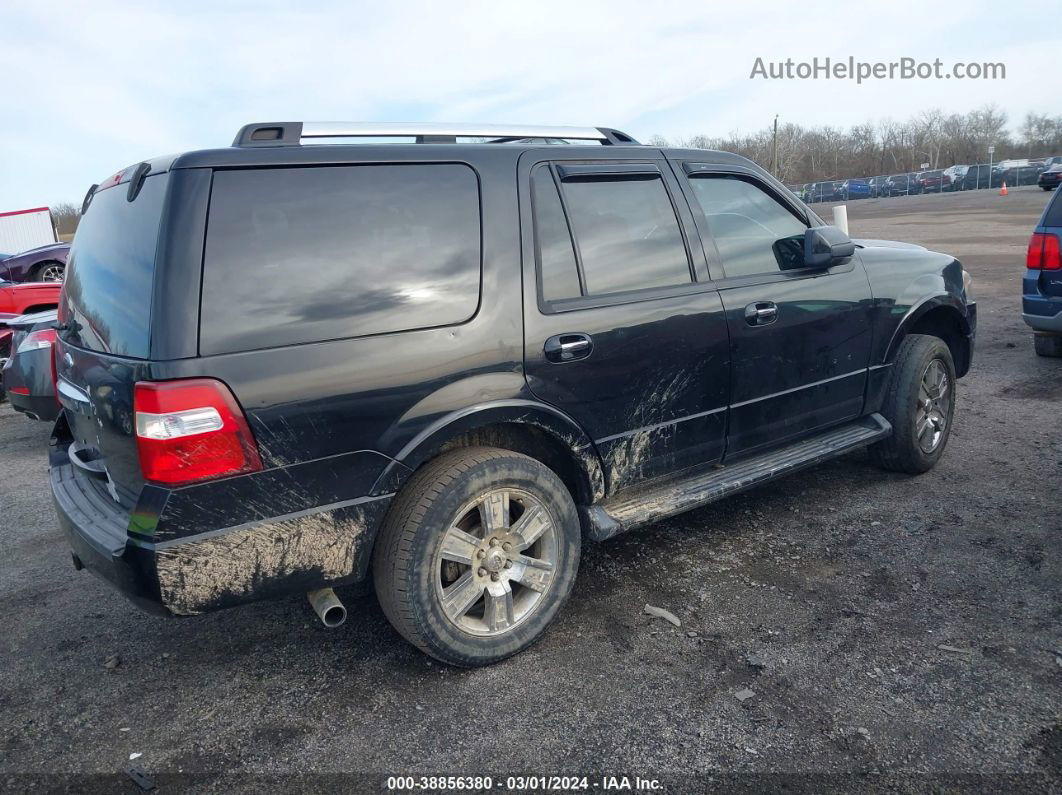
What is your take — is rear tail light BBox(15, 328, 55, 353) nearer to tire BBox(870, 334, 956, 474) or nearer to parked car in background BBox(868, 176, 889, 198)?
tire BBox(870, 334, 956, 474)

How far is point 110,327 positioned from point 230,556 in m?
0.88

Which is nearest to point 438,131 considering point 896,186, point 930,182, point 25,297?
point 25,297

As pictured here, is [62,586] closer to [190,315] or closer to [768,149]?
[190,315]

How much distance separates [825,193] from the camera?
60312mm

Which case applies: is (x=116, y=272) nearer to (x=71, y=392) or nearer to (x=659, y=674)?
(x=71, y=392)

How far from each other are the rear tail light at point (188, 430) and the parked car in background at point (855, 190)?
61600 millimetres

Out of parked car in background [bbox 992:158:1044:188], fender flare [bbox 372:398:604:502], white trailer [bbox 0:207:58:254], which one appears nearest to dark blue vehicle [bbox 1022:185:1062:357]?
fender flare [bbox 372:398:604:502]

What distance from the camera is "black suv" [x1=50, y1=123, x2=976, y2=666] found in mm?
2520

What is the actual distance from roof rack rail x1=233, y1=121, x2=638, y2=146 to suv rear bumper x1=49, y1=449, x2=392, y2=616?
130 cm

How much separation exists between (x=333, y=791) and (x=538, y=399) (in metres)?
1.48

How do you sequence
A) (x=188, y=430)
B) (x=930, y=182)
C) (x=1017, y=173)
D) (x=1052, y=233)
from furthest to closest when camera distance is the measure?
(x=930, y=182) < (x=1017, y=173) < (x=1052, y=233) < (x=188, y=430)

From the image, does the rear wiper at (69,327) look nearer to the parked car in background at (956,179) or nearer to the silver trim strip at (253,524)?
the silver trim strip at (253,524)

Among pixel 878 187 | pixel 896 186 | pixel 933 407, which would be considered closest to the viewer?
pixel 933 407

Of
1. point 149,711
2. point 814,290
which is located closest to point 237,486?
point 149,711
